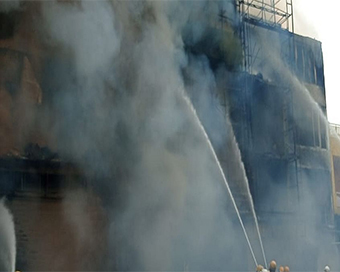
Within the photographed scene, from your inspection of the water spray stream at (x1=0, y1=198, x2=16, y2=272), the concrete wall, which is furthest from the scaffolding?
the water spray stream at (x1=0, y1=198, x2=16, y2=272)

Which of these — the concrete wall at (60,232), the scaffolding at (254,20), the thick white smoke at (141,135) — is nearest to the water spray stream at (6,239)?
the concrete wall at (60,232)

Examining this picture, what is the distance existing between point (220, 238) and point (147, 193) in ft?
8.12

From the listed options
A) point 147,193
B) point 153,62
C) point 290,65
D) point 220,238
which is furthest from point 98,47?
point 290,65

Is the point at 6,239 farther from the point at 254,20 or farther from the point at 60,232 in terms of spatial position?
the point at 254,20

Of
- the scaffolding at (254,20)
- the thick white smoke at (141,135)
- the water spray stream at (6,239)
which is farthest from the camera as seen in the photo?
the scaffolding at (254,20)

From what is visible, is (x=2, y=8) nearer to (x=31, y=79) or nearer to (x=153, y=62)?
(x=31, y=79)

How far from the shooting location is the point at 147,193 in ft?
40.7

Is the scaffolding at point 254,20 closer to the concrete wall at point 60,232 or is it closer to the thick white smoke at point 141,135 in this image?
the thick white smoke at point 141,135

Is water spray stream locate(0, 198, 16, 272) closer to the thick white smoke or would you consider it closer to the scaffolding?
the thick white smoke

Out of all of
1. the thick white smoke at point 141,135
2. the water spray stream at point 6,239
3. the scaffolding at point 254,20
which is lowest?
the water spray stream at point 6,239

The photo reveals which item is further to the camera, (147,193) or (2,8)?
(147,193)

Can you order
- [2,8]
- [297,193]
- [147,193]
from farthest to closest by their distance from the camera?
[297,193] → [147,193] → [2,8]

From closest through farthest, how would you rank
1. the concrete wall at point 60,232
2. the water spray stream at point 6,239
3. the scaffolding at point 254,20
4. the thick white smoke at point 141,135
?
the water spray stream at point 6,239, the concrete wall at point 60,232, the thick white smoke at point 141,135, the scaffolding at point 254,20

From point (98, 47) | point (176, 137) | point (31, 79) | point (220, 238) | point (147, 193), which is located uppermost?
point (98, 47)
